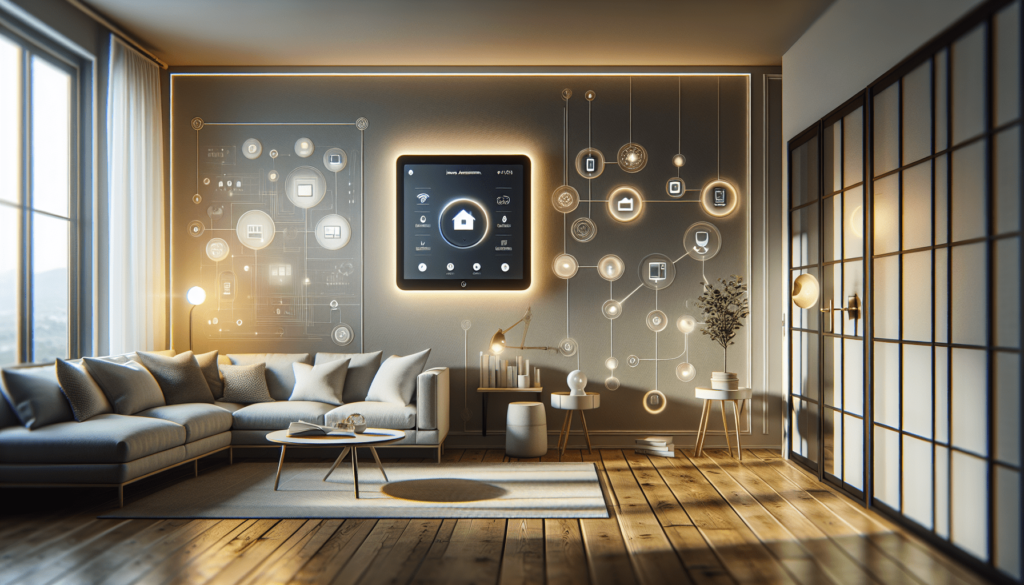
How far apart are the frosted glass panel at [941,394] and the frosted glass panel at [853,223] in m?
0.96

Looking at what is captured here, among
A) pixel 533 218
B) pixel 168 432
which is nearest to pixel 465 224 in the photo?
pixel 533 218

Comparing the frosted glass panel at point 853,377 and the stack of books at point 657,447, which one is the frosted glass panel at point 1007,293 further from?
the stack of books at point 657,447

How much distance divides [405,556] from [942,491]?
2.41m

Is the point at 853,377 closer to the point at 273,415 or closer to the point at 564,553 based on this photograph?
the point at 564,553

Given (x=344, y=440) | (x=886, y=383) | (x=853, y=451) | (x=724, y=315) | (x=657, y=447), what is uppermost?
(x=724, y=315)

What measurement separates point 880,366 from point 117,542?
3.89m

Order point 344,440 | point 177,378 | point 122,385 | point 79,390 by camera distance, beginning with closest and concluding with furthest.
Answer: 1. point 344,440
2. point 79,390
3. point 122,385
4. point 177,378

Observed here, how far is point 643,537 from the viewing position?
3.10 m

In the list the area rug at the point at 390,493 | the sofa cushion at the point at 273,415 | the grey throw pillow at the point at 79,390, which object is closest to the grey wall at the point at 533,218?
the sofa cushion at the point at 273,415

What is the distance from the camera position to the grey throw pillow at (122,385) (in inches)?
165

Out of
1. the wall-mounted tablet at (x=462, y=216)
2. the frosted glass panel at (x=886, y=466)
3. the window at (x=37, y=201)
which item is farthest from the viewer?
the wall-mounted tablet at (x=462, y=216)

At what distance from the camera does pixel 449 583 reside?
2551 mm

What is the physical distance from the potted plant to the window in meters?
4.65

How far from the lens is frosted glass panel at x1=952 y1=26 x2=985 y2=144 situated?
2752mm
